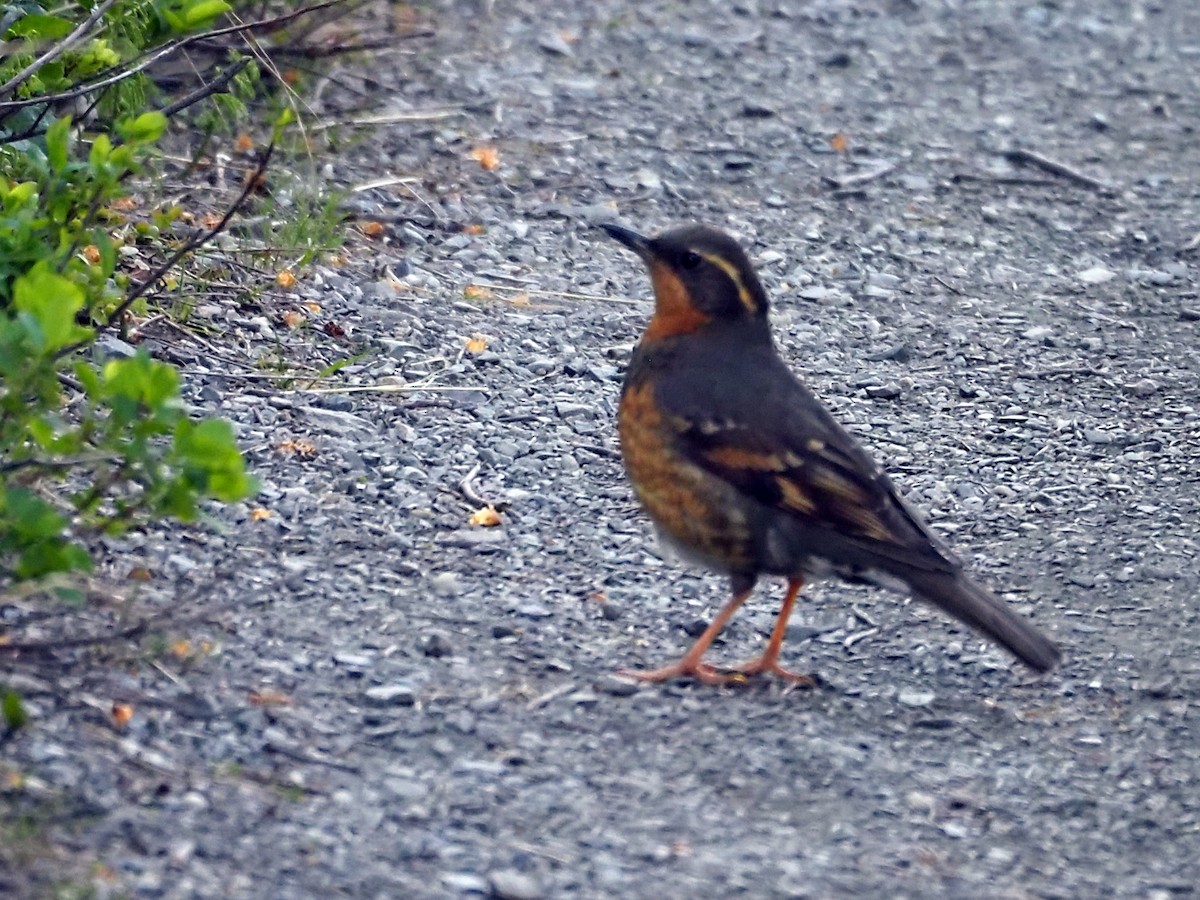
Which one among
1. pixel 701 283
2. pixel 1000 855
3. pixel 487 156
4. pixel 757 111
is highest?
pixel 701 283

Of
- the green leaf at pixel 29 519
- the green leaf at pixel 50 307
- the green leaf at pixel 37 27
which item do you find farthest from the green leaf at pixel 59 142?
the green leaf at pixel 29 519

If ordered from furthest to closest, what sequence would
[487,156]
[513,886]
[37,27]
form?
[487,156]
[37,27]
[513,886]

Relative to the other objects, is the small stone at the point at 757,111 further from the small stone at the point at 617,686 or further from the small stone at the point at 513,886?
the small stone at the point at 513,886

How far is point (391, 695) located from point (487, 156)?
17.3 ft

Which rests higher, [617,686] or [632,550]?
[617,686]

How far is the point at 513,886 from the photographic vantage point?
13.9ft

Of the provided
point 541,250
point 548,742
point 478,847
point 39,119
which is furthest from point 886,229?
point 478,847

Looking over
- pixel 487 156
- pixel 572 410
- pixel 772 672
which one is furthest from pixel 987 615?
pixel 487 156

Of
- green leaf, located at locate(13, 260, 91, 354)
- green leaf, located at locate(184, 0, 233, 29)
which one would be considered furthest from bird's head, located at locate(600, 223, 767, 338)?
green leaf, located at locate(13, 260, 91, 354)

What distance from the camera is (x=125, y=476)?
4691 millimetres

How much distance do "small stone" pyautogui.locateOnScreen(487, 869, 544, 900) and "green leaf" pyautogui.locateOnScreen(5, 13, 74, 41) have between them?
3.18m

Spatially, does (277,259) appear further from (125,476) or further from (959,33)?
(959,33)

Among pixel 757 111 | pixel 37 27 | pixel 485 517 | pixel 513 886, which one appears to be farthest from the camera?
pixel 757 111

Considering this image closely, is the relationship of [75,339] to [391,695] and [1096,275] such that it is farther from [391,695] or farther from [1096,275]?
[1096,275]
